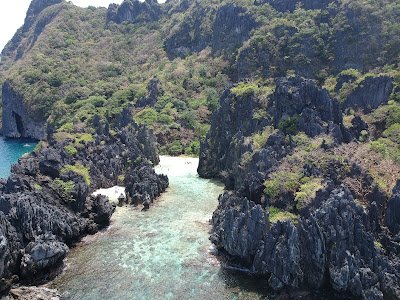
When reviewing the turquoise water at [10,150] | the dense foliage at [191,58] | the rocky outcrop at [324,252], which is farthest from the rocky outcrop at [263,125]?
the turquoise water at [10,150]

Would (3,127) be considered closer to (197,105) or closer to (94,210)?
(197,105)

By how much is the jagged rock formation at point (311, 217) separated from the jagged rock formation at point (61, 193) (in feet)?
45.6

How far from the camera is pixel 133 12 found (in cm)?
17988

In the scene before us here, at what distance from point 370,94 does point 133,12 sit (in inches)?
4812

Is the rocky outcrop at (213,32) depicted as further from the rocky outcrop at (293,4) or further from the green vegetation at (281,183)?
the green vegetation at (281,183)

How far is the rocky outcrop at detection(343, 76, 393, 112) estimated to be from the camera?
8031 cm

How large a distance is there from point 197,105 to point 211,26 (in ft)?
138

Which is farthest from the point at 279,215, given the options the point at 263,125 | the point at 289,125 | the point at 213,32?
the point at 213,32

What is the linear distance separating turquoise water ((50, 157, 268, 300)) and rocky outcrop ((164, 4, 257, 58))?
8025cm

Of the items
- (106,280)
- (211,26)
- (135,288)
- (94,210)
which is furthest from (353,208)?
(211,26)

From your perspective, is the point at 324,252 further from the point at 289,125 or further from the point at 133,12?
the point at 133,12

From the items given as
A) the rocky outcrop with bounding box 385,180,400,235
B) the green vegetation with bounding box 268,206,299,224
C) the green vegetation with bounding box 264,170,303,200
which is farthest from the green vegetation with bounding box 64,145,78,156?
the rocky outcrop with bounding box 385,180,400,235

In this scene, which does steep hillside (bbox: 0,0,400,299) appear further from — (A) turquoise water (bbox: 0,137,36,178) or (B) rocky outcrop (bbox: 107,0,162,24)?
(A) turquoise water (bbox: 0,137,36,178)

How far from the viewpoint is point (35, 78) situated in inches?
5438
